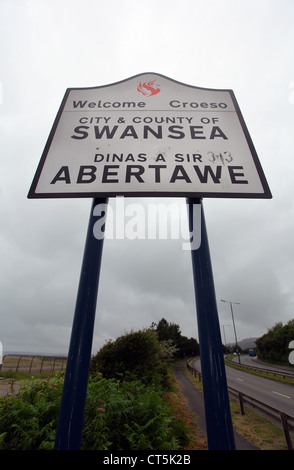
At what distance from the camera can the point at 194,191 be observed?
2078 millimetres

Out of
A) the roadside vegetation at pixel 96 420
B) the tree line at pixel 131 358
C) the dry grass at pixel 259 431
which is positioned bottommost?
the dry grass at pixel 259 431

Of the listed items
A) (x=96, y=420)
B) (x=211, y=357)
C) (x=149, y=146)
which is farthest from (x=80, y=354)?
(x=96, y=420)

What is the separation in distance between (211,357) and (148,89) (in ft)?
10.7

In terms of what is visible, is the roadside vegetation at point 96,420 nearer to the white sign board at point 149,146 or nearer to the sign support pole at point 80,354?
the sign support pole at point 80,354

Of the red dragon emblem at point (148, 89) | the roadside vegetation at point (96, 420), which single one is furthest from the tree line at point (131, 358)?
the red dragon emblem at point (148, 89)

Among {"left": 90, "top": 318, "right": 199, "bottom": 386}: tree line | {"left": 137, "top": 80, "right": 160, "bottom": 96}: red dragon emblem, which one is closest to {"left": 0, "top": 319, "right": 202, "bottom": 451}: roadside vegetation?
{"left": 90, "top": 318, "right": 199, "bottom": 386}: tree line

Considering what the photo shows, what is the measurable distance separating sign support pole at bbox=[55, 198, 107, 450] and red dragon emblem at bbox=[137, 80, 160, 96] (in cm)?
222

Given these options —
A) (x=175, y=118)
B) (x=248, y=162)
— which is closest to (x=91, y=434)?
(x=248, y=162)

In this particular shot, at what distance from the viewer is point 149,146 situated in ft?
7.89

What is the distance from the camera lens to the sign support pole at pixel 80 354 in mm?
1443

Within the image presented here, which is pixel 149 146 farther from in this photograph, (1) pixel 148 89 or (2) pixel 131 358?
(2) pixel 131 358

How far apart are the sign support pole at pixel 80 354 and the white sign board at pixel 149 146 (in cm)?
65

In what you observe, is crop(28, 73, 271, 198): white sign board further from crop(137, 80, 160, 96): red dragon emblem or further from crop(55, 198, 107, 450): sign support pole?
crop(55, 198, 107, 450): sign support pole

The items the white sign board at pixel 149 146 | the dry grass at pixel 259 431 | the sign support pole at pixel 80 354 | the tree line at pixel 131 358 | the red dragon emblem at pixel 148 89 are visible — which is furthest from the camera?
the tree line at pixel 131 358
